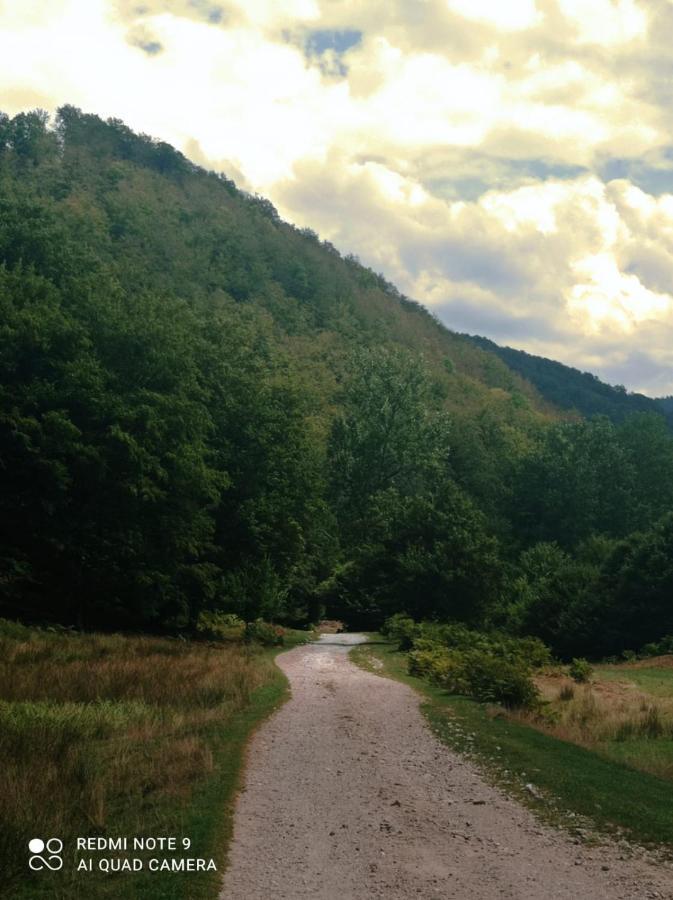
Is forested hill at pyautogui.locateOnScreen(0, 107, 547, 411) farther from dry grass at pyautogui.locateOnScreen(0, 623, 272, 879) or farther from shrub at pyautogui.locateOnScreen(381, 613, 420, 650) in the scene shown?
dry grass at pyautogui.locateOnScreen(0, 623, 272, 879)

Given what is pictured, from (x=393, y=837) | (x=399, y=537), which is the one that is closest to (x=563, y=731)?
(x=393, y=837)

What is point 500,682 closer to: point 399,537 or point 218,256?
point 399,537

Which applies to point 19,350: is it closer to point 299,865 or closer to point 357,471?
point 299,865

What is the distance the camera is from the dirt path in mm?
8148

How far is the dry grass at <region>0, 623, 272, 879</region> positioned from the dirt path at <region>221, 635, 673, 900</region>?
1.32 meters

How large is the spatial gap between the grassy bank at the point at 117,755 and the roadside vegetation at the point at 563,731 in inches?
172

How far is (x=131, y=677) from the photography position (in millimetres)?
19469

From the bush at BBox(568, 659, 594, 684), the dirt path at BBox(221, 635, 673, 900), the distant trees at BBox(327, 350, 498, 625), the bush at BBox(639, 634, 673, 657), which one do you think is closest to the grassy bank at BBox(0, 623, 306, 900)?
the dirt path at BBox(221, 635, 673, 900)

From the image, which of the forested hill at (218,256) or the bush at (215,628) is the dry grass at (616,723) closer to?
the bush at (215,628)

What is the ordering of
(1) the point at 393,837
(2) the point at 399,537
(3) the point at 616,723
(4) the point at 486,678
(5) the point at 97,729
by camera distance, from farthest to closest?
(2) the point at 399,537 → (4) the point at 486,678 → (3) the point at 616,723 → (5) the point at 97,729 → (1) the point at 393,837

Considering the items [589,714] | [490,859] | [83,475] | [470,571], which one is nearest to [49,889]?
[490,859]

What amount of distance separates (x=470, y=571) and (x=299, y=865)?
124 ft

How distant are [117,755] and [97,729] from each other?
178cm

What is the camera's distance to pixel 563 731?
1728cm
